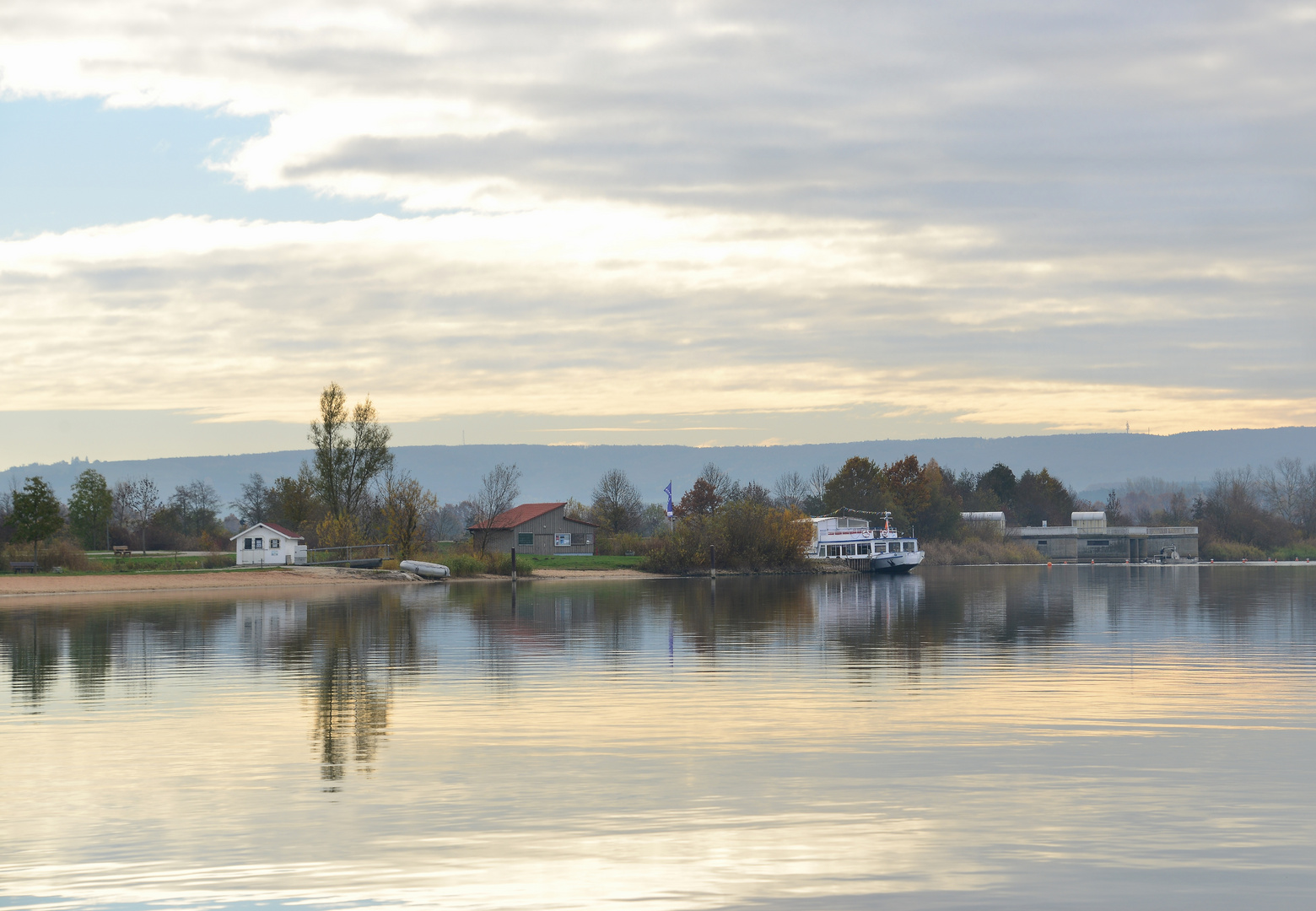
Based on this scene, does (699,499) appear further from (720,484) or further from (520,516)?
(520,516)

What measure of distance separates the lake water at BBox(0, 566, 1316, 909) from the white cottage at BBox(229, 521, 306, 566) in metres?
63.5

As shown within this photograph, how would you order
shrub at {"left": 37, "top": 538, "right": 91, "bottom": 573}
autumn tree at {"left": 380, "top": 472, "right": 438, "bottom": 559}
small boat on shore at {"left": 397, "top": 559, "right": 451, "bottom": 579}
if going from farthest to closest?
autumn tree at {"left": 380, "top": 472, "right": 438, "bottom": 559} → small boat on shore at {"left": 397, "top": 559, "right": 451, "bottom": 579} → shrub at {"left": 37, "top": 538, "right": 91, "bottom": 573}

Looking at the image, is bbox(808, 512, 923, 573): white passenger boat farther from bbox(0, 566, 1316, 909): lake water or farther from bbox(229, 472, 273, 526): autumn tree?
bbox(0, 566, 1316, 909): lake water

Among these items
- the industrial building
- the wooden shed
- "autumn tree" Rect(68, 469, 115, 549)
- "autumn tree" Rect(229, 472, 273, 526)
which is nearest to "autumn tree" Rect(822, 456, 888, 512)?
the industrial building

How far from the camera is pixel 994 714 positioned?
22203 mm

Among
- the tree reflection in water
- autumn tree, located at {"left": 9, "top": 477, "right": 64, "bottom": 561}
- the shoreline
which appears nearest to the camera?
the tree reflection in water

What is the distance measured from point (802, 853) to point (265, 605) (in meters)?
56.3

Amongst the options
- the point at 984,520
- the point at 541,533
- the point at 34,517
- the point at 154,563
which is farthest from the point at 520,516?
the point at 984,520

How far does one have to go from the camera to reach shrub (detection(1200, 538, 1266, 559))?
582 feet

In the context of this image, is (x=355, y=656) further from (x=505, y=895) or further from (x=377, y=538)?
(x=377, y=538)

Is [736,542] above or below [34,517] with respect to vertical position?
below

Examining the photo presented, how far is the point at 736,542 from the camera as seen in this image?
121188 mm

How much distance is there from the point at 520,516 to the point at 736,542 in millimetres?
25655

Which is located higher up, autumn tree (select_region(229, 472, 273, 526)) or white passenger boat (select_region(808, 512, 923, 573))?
autumn tree (select_region(229, 472, 273, 526))
